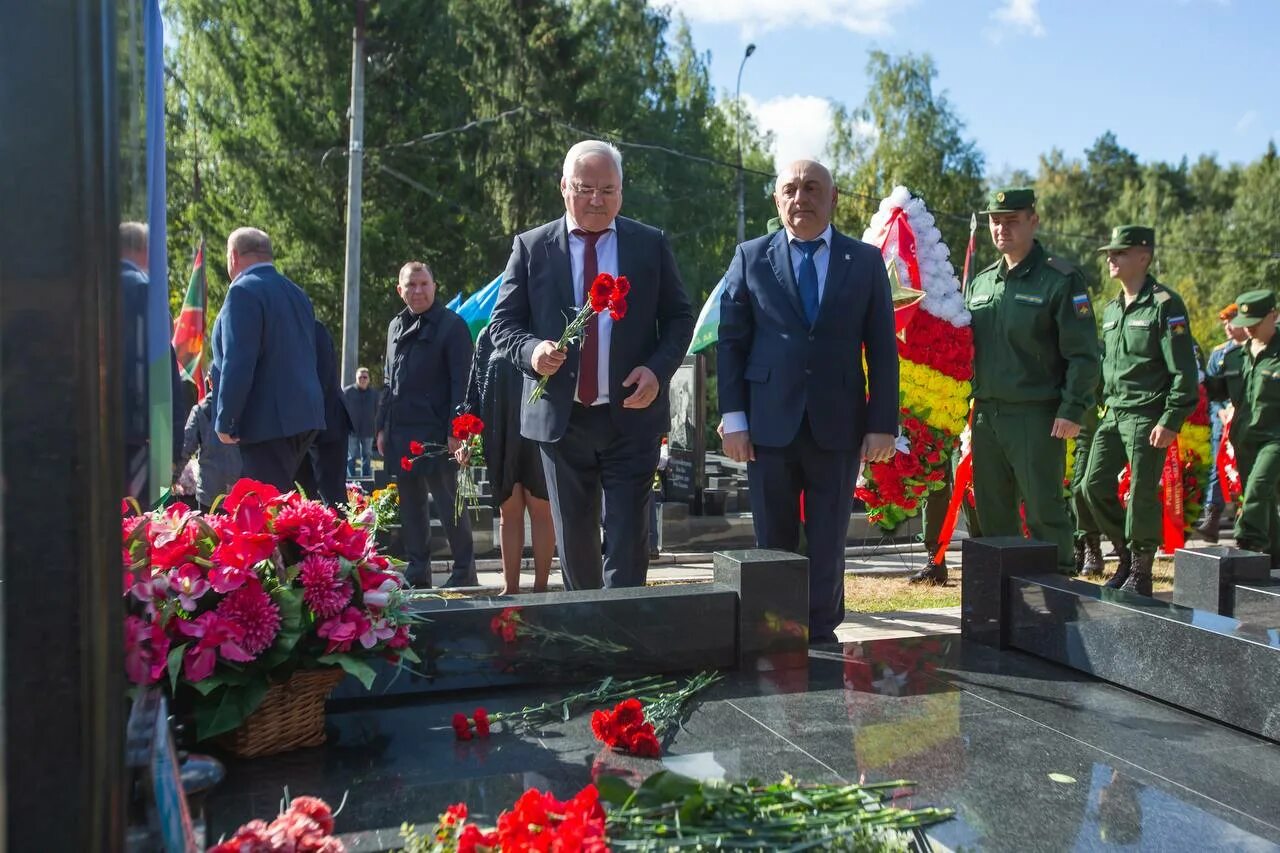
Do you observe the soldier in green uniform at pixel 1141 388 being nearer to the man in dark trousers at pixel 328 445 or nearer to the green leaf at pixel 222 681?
the man in dark trousers at pixel 328 445

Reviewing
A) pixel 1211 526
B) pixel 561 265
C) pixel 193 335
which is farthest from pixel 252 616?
pixel 1211 526

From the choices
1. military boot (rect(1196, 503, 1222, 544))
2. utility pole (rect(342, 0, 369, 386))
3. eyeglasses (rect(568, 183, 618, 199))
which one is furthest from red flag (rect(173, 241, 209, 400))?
military boot (rect(1196, 503, 1222, 544))

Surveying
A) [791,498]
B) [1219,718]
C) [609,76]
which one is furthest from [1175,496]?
[609,76]

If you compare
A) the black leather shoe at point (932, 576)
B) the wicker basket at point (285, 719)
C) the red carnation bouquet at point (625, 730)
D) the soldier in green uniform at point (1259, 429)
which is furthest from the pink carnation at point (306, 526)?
the soldier in green uniform at point (1259, 429)

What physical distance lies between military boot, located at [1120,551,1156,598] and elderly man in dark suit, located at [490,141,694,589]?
3775mm

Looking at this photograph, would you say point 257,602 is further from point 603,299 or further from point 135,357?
point 135,357

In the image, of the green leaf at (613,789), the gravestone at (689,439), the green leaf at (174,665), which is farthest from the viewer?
the gravestone at (689,439)

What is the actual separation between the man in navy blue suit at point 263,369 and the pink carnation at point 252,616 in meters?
2.93

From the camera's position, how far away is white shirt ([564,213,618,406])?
4.41 meters

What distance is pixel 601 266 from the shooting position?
4.47 metres

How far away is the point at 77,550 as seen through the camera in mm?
993

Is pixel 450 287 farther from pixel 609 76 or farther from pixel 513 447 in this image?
pixel 513 447

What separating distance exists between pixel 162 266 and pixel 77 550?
1.96 feet

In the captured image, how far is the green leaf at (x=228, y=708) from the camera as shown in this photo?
270 centimetres
